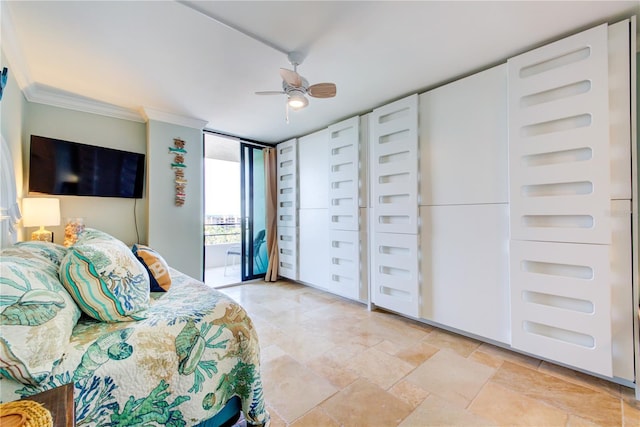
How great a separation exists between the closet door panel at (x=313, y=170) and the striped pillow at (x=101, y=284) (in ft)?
9.04

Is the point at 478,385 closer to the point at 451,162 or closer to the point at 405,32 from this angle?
the point at 451,162

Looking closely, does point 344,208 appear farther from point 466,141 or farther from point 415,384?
point 415,384

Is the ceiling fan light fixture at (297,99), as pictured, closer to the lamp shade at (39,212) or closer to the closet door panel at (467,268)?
the closet door panel at (467,268)

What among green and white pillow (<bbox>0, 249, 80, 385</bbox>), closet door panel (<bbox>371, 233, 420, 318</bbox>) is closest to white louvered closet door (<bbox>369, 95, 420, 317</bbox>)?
closet door panel (<bbox>371, 233, 420, 318</bbox>)

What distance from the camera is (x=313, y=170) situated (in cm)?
394

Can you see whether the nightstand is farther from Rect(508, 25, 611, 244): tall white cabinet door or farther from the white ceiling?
Rect(508, 25, 611, 244): tall white cabinet door

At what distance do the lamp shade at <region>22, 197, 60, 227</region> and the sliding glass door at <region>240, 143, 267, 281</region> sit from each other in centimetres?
233

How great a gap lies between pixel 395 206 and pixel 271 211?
7.95ft

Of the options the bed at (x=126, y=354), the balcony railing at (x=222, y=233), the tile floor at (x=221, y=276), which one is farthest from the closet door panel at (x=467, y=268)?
the balcony railing at (x=222, y=233)

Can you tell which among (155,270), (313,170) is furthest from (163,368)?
(313,170)

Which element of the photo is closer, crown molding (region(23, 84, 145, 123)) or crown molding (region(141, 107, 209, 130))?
crown molding (region(23, 84, 145, 123))

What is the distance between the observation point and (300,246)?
13.8ft

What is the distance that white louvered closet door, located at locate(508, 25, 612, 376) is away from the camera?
1700mm

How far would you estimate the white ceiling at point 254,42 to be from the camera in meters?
1.63
